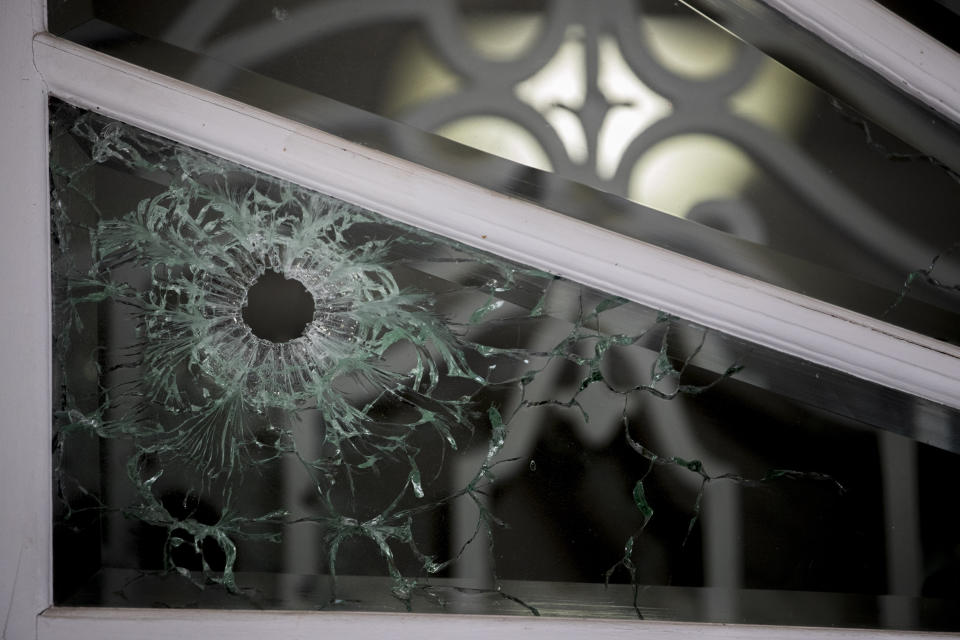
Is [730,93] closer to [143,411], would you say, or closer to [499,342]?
[499,342]

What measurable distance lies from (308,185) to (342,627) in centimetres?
48

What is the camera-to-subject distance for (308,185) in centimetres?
65

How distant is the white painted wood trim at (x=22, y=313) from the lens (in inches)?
24.8

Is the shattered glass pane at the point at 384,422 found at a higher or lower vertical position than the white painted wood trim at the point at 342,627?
higher

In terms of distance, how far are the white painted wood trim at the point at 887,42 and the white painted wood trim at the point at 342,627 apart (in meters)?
0.65

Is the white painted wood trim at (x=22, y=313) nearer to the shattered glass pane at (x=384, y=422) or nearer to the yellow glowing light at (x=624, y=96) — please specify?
the shattered glass pane at (x=384, y=422)

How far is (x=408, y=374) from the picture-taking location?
0.70 m

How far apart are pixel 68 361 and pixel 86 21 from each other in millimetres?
380

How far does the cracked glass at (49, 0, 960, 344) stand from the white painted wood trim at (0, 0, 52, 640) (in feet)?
0.35

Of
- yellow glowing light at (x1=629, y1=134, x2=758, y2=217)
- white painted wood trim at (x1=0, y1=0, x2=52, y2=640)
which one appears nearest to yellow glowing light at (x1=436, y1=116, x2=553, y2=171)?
yellow glowing light at (x1=629, y1=134, x2=758, y2=217)

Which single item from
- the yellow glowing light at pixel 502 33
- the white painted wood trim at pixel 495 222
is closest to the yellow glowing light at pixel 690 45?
the yellow glowing light at pixel 502 33

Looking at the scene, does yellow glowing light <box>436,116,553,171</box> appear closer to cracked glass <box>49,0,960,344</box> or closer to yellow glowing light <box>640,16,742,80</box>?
cracked glass <box>49,0,960,344</box>

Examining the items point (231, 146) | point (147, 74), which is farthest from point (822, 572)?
point (147, 74)

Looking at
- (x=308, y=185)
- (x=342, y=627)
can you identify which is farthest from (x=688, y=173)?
(x=342, y=627)
